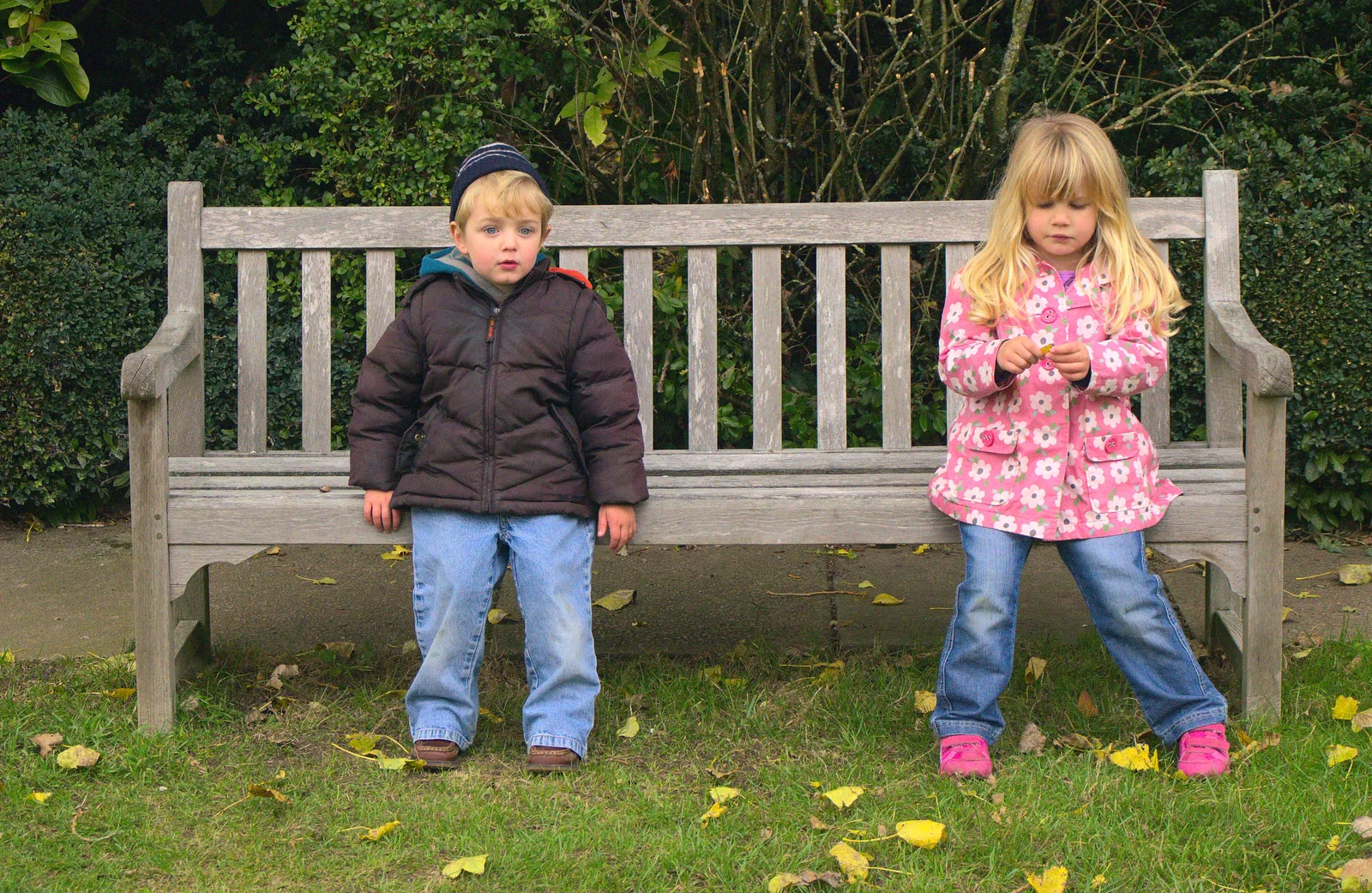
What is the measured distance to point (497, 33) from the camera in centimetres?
470

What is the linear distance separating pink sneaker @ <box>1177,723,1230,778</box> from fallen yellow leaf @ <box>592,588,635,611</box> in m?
1.74

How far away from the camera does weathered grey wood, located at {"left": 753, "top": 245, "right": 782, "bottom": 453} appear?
11.8ft

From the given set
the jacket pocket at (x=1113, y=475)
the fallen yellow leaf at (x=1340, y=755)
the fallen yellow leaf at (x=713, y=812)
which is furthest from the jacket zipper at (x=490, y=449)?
the fallen yellow leaf at (x=1340, y=755)

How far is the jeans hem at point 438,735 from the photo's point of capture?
3.03m

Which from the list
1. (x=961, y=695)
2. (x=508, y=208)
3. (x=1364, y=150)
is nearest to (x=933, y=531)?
(x=961, y=695)

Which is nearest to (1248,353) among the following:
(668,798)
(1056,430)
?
(1056,430)

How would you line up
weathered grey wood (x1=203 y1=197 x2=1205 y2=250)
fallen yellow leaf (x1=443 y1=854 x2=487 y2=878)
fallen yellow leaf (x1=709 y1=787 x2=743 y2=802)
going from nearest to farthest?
1. fallen yellow leaf (x1=443 y1=854 x2=487 y2=878)
2. fallen yellow leaf (x1=709 y1=787 x2=743 y2=802)
3. weathered grey wood (x1=203 y1=197 x2=1205 y2=250)

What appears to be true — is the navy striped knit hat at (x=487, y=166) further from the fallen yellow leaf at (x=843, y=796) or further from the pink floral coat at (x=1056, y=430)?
the fallen yellow leaf at (x=843, y=796)

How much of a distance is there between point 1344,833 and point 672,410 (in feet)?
9.00

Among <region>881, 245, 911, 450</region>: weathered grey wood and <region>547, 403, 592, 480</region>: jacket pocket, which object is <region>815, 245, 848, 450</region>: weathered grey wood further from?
<region>547, 403, 592, 480</region>: jacket pocket

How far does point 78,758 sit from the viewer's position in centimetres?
300

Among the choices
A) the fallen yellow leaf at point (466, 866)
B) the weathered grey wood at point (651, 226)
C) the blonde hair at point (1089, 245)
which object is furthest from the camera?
the weathered grey wood at point (651, 226)

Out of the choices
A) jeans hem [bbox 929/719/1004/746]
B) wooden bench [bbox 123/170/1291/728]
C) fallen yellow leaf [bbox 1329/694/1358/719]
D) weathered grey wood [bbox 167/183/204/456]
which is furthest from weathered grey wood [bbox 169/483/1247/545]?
fallen yellow leaf [bbox 1329/694/1358/719]

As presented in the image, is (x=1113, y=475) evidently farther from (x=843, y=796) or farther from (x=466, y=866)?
(x=466, y=866)
